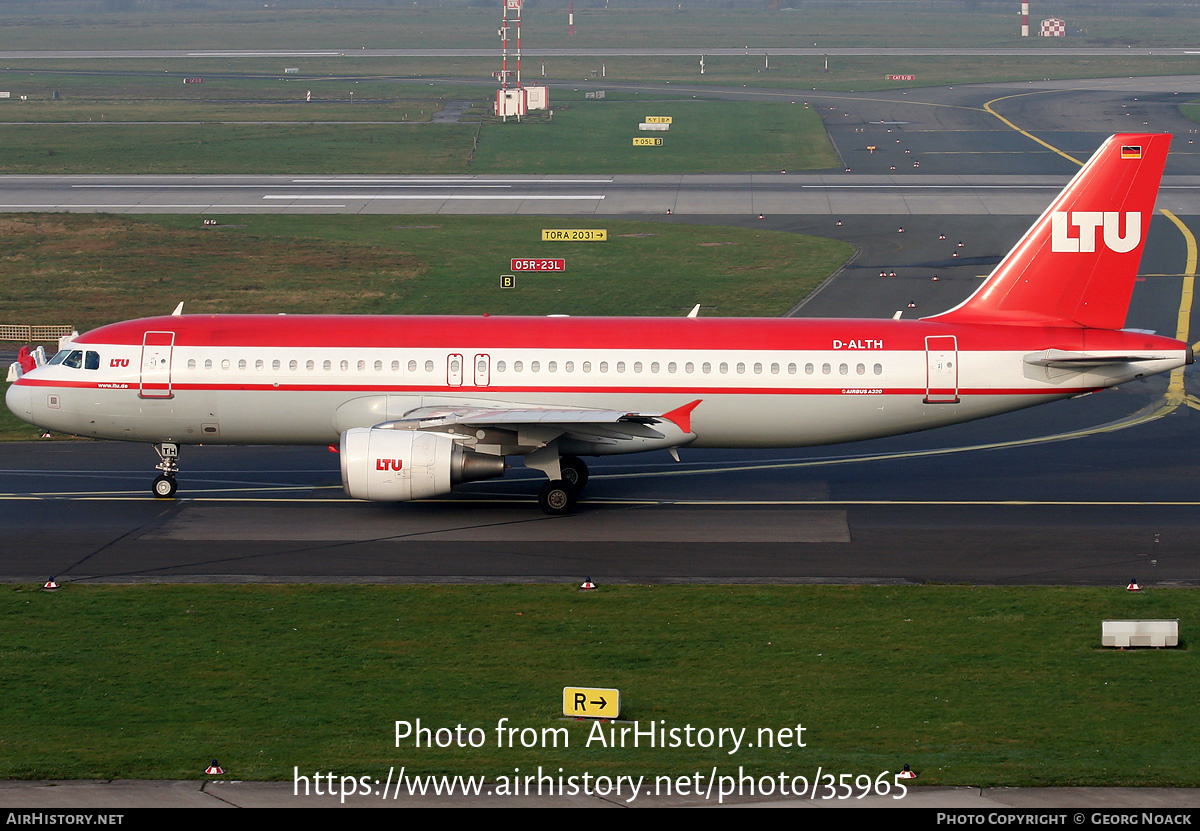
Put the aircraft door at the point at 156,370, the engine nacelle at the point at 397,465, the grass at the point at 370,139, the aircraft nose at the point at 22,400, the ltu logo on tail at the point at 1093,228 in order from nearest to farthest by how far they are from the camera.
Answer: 1. the engine nacelle at the point at 397,465
2. the ltu logo on tail at the point at 1093,228
3. the aircraft door at the point at 156,370
4. the aircraft nose at the point at 22,400
5. the grass at the point at 370,139

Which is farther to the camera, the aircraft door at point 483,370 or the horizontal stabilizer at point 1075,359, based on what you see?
the aircraft door at point 483,370

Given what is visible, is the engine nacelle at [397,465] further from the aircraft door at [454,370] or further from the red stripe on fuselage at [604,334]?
the red stripe on fuselage at [604,334]

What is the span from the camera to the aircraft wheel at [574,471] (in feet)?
125

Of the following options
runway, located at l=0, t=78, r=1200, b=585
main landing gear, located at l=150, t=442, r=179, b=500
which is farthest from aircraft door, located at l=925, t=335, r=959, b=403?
main landing gear, located at l=150, t=442, r=179, b=500

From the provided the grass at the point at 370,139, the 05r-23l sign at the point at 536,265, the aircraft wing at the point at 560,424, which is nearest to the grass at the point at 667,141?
the grass at the point at 370,139

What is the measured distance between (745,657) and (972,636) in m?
4.80

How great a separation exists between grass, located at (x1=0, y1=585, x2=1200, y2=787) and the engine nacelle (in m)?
4.57

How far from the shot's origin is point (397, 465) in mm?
34094

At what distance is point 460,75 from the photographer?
16012 centimetres

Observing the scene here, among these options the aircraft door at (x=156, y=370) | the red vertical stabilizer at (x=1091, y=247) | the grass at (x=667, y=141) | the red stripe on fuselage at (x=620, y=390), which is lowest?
the red stripe on fuselage at (x=620, y=390)

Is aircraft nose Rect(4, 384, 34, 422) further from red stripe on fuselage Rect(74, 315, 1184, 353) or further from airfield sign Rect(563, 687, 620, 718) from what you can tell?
airfield sign Rect(563, 687, 620, 718)

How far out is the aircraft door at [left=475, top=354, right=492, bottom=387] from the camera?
36219 millimetres
